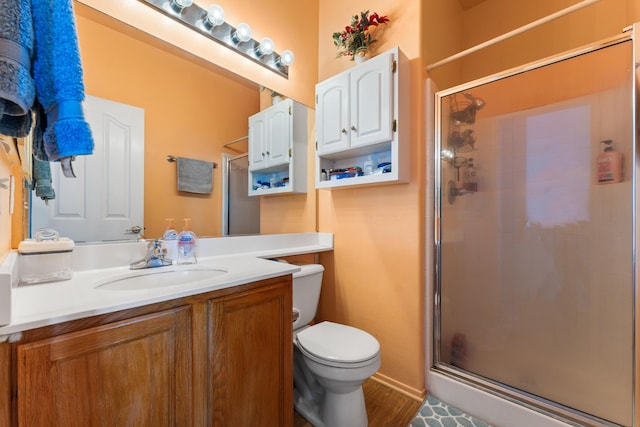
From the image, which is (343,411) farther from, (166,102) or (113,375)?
(166,102)

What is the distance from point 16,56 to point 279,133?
4.76 ft

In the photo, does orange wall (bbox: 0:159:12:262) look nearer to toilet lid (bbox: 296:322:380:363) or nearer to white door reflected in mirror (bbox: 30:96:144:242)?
white door reflected in mirror (bbox: 30:96:144:242)

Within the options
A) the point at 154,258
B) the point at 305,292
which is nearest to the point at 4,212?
the point at 154,258

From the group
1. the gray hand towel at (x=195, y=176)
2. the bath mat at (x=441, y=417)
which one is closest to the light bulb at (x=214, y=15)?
the gray hand towel at (x=195, y=176)

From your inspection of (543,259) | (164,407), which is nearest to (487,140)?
(543,259)

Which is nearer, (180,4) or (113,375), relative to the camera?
(113,375)

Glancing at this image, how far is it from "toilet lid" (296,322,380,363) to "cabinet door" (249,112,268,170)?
1.06 metres

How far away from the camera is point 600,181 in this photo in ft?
4.29

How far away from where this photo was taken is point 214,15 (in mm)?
1516

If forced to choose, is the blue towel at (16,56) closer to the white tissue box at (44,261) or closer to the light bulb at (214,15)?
the white tissue box at (44,261)

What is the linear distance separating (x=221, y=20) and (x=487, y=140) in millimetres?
1694

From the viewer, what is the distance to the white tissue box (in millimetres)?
877

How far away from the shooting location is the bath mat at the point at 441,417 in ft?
4.49

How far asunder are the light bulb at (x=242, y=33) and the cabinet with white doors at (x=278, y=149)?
422mm
